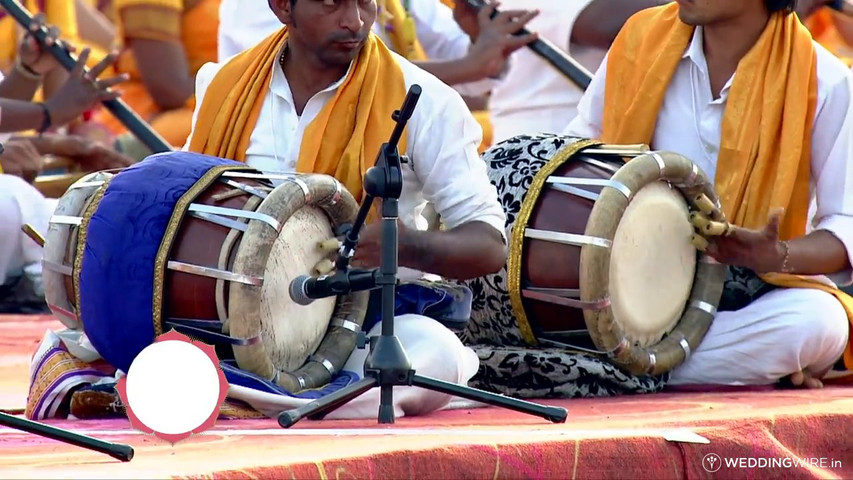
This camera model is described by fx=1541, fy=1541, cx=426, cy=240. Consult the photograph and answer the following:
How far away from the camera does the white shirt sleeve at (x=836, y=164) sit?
425cm

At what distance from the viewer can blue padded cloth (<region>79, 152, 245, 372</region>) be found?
10.6ft

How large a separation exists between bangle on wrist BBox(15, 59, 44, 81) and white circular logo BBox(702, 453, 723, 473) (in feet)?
13.1

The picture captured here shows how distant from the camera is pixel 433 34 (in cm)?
637

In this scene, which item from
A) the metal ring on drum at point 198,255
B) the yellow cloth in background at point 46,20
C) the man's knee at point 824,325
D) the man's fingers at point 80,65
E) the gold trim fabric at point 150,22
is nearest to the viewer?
the metal ring on drum at point 198,255

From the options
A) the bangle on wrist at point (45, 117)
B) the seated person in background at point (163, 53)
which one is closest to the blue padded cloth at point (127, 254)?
the bangle on wrist at point (45, 117)

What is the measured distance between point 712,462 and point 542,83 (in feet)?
10.0

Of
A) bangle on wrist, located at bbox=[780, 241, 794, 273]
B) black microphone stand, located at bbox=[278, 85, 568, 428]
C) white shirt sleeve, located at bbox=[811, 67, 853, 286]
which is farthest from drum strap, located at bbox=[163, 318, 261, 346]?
white shirt sleeve, located at bbox=[811, 67, 853, 286]

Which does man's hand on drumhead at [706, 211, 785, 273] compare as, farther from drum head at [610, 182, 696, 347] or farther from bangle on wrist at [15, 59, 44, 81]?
bangle on wrist at [15, 59, 44, 81]

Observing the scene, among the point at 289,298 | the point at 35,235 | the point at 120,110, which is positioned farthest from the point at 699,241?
the point at 120,110

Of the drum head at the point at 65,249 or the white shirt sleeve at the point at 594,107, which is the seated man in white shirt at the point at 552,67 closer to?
the white shirt sleeve at the point at 594,107

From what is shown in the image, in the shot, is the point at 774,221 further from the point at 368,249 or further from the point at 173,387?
the point at 173,387

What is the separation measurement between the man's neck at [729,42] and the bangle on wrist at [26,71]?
3002 mm

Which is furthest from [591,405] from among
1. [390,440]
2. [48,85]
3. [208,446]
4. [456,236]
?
[48,85]

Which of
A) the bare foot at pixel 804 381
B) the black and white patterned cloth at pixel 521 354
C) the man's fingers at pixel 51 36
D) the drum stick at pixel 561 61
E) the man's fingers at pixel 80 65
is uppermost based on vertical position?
the drum stick at pixel 561 61
